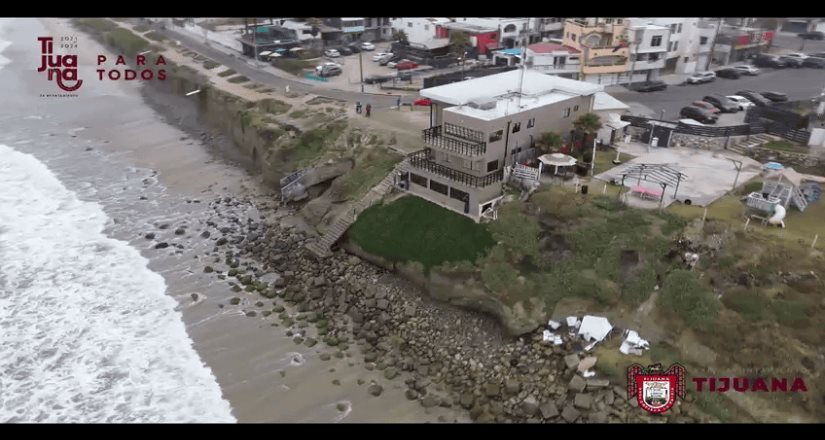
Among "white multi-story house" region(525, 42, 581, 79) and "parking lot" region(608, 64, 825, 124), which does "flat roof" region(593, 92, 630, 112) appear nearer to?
"parking lot" region(608, 64, 825, 124)

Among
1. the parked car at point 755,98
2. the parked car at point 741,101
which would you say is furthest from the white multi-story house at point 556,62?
the parked car at point 755,98

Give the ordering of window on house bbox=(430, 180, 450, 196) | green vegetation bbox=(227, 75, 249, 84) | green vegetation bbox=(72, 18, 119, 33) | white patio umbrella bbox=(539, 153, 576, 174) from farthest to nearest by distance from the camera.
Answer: green vegetation bbox=(72, 18, 119, 33)
green vegetation bbox=(227, 75, 249, 84)
window on house bbox=(430, 180, 450, 196)
white patio umbrella bbox=(539, 153, 576, 174)

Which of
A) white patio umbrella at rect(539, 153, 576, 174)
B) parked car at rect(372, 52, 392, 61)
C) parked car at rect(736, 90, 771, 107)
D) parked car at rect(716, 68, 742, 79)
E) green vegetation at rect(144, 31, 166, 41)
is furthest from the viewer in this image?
green vegetation at rect(144, 31, 166, 41)

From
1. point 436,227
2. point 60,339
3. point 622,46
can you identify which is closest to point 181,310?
point 60,339

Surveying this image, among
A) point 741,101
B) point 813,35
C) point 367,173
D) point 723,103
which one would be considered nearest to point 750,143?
point 723,103

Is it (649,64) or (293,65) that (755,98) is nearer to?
(649,64)

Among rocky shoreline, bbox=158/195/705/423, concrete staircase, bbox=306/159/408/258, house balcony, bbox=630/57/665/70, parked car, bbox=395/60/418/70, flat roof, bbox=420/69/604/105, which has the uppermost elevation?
flat roof, bbox=420/69/604/105

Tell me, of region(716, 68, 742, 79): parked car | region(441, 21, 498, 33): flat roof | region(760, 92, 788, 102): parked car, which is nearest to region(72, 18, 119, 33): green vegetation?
region(441, 21, 498, 33): flat roof

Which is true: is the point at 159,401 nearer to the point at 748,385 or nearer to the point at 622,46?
the point at 748,385
